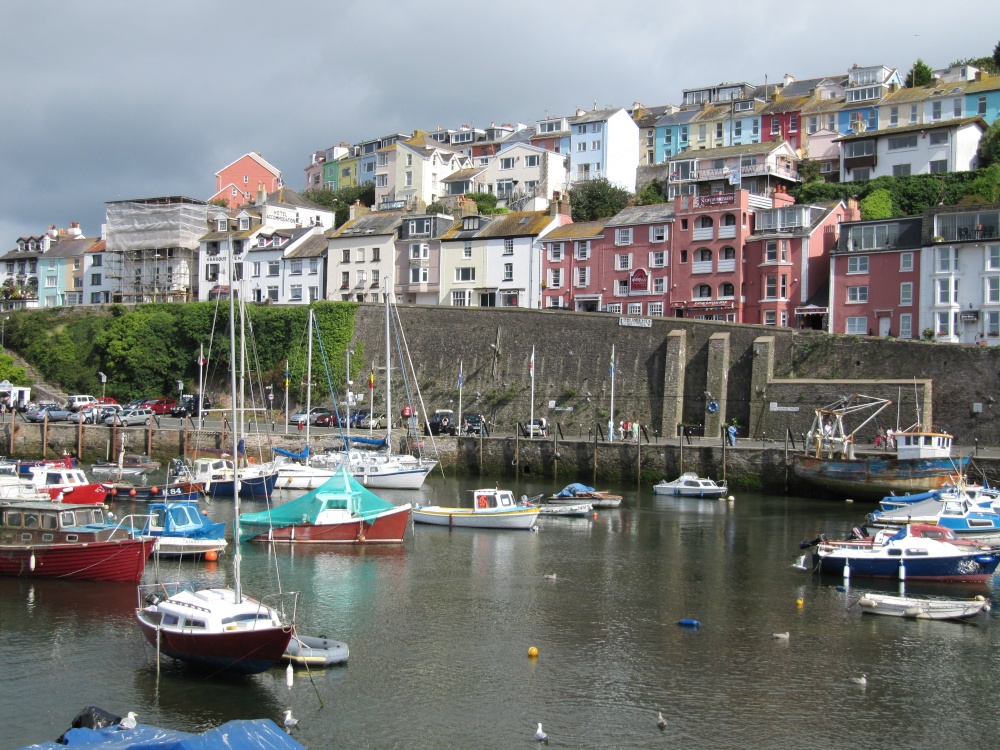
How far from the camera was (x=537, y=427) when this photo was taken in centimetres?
5362

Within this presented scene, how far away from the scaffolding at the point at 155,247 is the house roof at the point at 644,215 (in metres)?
34.5

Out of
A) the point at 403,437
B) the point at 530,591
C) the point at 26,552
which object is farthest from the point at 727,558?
the point at 403,437

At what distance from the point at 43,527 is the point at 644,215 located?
44899 mm

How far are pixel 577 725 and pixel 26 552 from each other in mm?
15853

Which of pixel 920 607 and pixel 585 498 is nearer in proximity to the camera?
pixel 920 607

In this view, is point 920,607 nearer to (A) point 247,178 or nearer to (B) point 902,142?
(B) point 902,142

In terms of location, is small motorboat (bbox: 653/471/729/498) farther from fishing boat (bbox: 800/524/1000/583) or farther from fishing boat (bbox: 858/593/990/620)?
fishing boat (bbox: 858/593/990/620)

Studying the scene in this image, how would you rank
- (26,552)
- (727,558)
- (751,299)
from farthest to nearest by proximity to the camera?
(751,299) → (727,558) → (26,552)

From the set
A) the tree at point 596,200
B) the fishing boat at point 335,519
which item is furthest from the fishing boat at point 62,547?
the tree at point 596,200

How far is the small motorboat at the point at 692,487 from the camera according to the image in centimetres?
4422

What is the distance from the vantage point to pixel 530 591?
2731cm

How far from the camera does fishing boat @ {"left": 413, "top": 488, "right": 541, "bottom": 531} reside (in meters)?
36.3

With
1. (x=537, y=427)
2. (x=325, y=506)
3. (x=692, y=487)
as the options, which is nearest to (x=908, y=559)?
(x=692, y=487)

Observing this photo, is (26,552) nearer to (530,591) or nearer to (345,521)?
(345,521)
